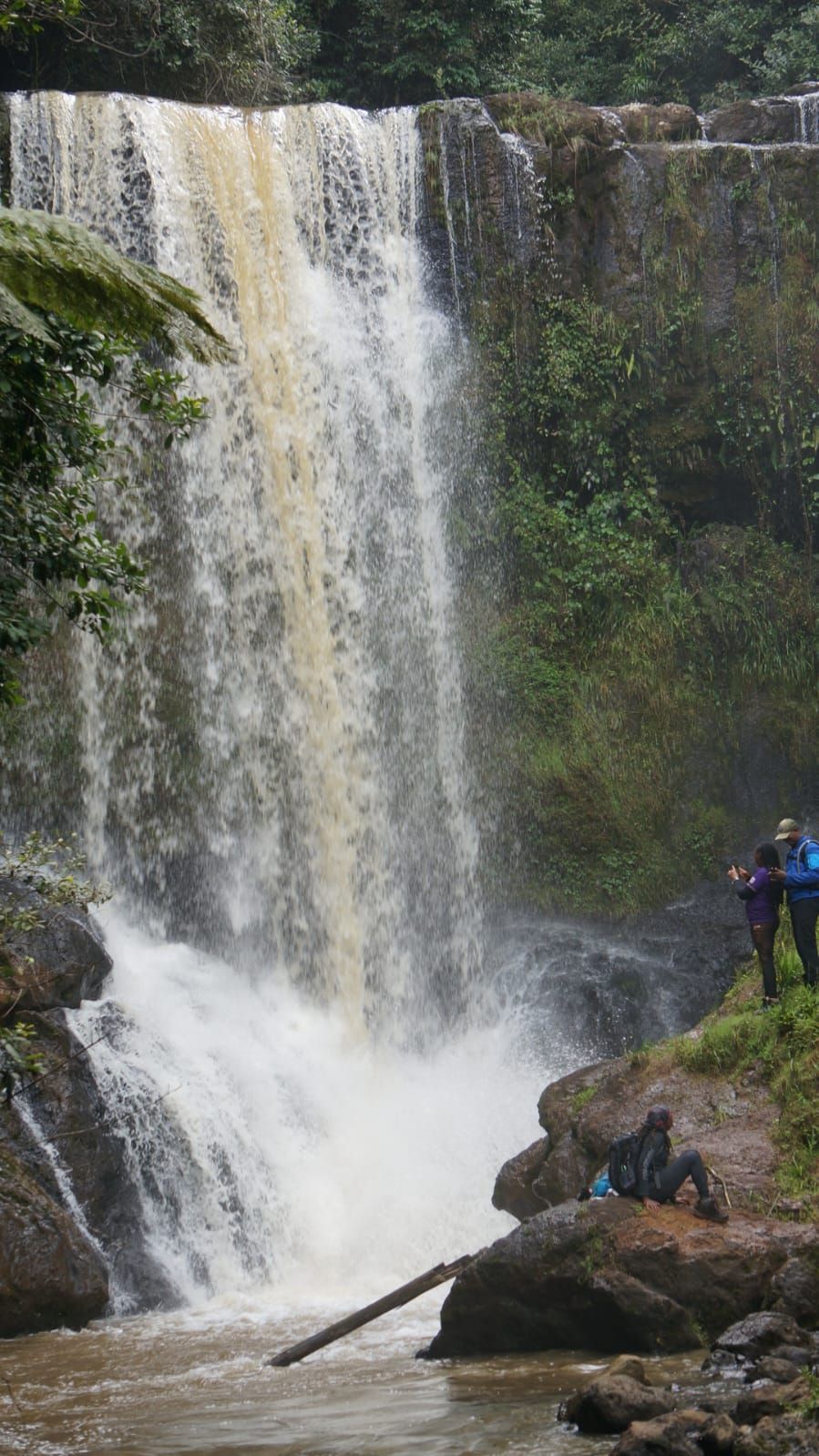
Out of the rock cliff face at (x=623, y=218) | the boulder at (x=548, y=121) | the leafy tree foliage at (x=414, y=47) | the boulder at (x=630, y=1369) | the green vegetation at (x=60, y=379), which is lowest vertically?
the boulder at (x=630, y=1369)

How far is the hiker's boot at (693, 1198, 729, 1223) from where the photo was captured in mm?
9242

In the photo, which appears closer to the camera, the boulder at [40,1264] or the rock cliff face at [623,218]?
the boulder at [40,1264]

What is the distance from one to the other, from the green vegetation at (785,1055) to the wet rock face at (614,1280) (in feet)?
2.32

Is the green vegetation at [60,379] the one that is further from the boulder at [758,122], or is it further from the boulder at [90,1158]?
the boulder at [758,122]

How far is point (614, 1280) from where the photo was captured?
889 cm

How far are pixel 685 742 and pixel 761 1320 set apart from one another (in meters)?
10.3

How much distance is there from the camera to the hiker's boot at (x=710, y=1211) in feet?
30.3

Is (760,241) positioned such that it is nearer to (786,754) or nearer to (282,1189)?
(786,754)

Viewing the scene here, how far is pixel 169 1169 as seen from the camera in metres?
12.8

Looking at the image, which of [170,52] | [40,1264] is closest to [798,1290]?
[40,1264]

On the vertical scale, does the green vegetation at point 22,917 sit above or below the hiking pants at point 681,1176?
above

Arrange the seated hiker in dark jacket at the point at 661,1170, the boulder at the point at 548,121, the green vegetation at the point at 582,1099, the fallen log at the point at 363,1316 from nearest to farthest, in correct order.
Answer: the fallen log at the point at 363,1316 → the seated hiker in dark jacket at the point at 661,1170 → the green vegetation at the point at 582,1099 → the boulder at the point at 548,121

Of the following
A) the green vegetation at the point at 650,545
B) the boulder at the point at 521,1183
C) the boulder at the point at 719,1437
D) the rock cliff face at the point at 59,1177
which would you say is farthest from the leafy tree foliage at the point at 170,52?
the boulder at the point at 719,1437

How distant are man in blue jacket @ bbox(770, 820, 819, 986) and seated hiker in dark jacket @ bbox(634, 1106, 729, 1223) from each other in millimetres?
2124
